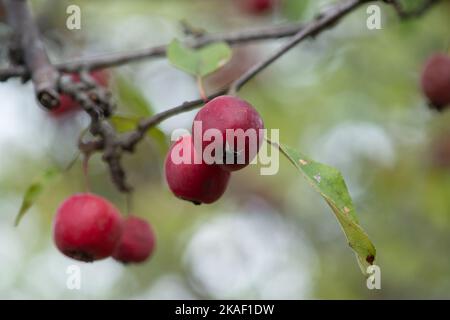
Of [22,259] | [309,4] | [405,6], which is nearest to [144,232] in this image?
[405,6]

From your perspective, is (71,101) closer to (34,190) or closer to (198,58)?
(34,190)

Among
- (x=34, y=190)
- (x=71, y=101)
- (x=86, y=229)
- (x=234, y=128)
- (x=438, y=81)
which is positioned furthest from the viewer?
(x=71, y=101)

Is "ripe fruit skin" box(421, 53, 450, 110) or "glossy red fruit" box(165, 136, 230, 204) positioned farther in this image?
"ripe fruit skin" box(421, 53, 450, 110)

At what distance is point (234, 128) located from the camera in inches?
52.0

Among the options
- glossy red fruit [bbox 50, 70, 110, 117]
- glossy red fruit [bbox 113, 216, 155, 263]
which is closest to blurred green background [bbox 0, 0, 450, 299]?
glossy red fruit [bbox 50, 70, 110, 117]

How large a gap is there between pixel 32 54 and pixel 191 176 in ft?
2.41

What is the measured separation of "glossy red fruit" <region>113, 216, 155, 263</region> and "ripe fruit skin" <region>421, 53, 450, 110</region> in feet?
3.20

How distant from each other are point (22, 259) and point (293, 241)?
182cm

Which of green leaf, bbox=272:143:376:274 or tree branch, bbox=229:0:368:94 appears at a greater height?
tree branch, bbox=229:0:368:94

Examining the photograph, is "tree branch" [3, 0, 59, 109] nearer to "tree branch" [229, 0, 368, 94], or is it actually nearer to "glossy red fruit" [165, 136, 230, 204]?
"glossy red fruit" [165, 136, 230, 204]

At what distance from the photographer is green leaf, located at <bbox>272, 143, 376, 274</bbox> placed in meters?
1.38

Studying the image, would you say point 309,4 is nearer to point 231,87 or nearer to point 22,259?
point 231,87

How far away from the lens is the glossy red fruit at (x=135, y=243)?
1915mm

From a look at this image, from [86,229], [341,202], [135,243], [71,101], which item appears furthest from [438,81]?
[71,101]
